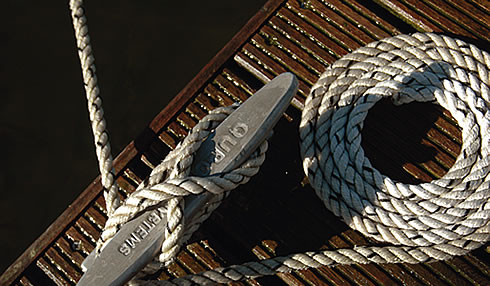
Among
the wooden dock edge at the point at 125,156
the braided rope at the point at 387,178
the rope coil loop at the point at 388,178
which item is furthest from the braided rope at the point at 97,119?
the rope coil loop at the point at 388,178

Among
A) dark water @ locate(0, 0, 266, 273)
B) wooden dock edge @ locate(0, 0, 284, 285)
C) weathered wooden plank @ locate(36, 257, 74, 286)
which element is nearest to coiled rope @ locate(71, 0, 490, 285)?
wooden dock edge @ locate(0, 0, 284, 285)

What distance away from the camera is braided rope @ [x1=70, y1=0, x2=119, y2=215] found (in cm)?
171

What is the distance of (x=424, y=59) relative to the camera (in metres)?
1.86

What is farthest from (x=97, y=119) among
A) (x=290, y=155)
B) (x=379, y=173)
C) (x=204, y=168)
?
(x=379, y=173)

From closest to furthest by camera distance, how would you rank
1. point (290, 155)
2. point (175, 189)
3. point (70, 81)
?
1. point (175, 189)
2. point (290, 155)
3. point (70, 81)

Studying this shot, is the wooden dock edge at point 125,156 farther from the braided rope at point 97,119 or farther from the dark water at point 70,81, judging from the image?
the dark water at point 70,81

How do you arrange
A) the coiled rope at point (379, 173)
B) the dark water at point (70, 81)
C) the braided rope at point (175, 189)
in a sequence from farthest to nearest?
the dark water at point (70, 81)
the coiled rope at point (379, 173)
the braided rope at point (175, 189)

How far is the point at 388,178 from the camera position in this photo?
1725mm

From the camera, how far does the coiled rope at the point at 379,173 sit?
1.67m

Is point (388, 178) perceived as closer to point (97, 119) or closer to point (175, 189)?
point (175, 189)

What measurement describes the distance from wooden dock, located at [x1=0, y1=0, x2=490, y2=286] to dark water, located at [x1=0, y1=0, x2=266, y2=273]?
3.26 ft

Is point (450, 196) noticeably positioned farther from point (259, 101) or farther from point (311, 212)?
point (259, 101)

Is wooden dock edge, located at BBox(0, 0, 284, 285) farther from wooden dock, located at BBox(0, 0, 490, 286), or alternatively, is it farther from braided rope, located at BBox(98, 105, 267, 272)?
braided rope, located at BBox(98, 105, 267, 272)

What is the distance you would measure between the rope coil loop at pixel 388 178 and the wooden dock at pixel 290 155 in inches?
3.7
